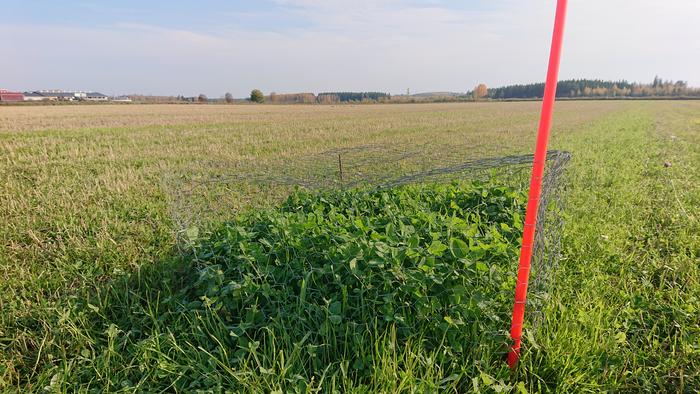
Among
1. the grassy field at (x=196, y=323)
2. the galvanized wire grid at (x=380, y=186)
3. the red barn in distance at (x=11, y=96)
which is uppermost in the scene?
the red barn in distance at (x=11, y=96)

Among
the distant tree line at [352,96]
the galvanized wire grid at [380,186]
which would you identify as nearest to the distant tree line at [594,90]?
the distant tree line at [352,96]

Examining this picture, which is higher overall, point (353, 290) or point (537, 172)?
point (537, 172)

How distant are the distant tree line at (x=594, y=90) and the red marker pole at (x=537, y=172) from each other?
378 feet

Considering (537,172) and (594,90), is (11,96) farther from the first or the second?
(594,90)

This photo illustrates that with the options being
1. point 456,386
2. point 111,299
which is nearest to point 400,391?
point 456,386

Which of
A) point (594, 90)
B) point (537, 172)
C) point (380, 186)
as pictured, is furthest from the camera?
point (594, 90)

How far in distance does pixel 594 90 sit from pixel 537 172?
138m

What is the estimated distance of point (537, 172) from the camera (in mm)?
1931

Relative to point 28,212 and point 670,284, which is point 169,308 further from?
point 670,284

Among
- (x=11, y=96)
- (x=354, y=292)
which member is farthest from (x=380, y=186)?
(x=11, y=96)

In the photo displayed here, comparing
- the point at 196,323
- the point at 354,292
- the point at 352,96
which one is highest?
the point at 352,96

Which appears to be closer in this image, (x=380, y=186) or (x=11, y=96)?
(x=380, y=186)

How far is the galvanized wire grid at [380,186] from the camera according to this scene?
2.66 metres

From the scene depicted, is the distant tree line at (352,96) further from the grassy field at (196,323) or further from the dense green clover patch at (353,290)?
the dense green clover patch at (353,290)
